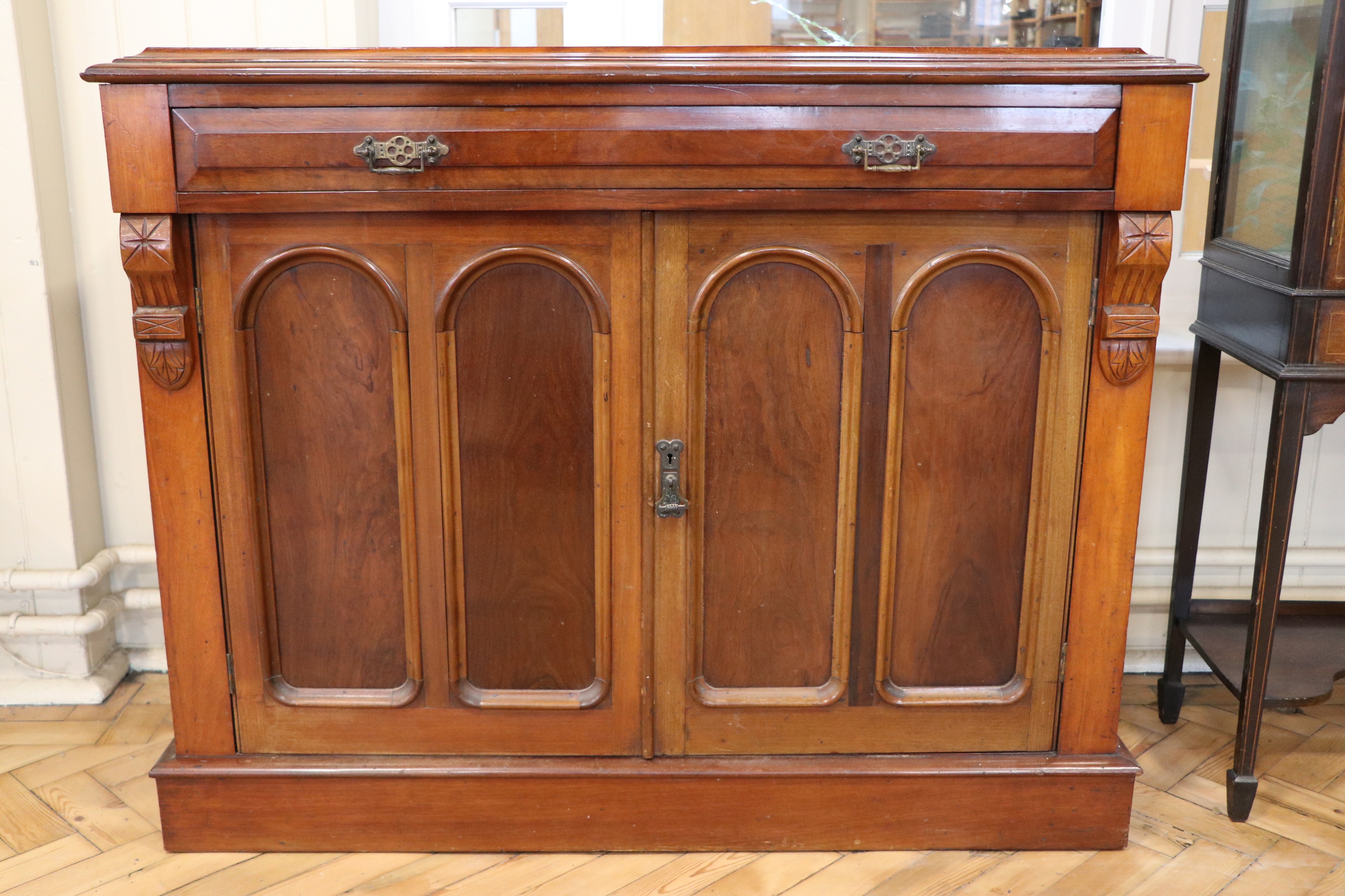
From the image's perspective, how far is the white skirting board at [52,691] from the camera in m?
2.40

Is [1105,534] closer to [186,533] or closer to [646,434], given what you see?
[646,434]

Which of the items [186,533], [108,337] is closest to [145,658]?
[108,337]

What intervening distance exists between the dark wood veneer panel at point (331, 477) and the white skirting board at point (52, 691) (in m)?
0.80

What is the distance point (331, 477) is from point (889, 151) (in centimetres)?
96

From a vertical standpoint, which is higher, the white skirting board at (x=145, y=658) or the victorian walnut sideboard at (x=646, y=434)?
the victorian walnut sideboard at (x=646, y=434)

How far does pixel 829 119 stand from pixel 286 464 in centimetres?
96

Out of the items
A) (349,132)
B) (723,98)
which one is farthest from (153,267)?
(723,98)

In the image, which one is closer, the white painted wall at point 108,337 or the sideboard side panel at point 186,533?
the sideboard side panel at point 186,533

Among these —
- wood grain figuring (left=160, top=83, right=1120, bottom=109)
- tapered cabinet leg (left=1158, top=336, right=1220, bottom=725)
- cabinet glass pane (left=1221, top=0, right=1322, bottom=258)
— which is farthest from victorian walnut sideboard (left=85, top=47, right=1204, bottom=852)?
tapered cabinet leg (left=1158, top=336, right=1220, bottom=725)

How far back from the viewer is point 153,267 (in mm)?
1640

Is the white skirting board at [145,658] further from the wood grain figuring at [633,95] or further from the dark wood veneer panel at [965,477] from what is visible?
the dark wood veneer panel at [965,477]

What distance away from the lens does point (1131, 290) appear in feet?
5.54

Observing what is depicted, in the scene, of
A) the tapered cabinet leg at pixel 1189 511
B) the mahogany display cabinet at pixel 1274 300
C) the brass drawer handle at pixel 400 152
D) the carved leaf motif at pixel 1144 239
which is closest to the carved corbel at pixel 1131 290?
the carved leaf motif at pixel 1144 239

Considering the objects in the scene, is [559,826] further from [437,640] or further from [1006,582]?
[1006,582]
